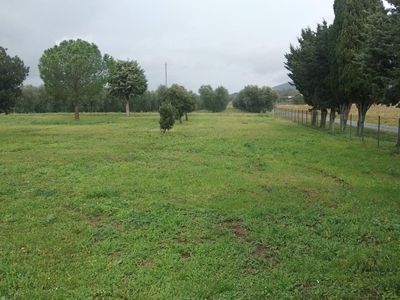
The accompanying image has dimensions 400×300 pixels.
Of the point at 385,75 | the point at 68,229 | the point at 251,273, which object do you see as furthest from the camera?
the point at 385,75

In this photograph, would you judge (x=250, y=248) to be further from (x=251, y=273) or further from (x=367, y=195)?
(x=367, y=195)

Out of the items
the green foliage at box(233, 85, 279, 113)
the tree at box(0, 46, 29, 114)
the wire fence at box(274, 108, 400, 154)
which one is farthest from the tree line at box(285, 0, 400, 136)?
the green foliage at box(233, 85, 279, 113)

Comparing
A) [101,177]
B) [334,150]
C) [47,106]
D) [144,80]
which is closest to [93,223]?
[101,177]

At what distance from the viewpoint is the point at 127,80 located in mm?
42156

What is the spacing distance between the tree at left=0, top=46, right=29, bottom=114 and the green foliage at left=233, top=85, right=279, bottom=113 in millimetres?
49767

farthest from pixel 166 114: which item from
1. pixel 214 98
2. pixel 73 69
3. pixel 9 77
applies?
pixel 214 98

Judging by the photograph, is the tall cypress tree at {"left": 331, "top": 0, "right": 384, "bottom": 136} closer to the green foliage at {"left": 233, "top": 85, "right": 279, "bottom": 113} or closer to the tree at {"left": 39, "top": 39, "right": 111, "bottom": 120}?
the tree at {"left": 39, "top": 39, "right": 111, "bottom": 120}

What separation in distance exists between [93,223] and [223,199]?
256cm

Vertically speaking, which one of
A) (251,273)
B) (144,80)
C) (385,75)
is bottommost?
(251,273)

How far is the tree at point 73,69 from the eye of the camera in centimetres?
3325

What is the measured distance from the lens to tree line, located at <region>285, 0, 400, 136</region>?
1158cm

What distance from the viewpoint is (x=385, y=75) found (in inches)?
481

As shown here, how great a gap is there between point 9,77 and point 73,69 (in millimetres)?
13924

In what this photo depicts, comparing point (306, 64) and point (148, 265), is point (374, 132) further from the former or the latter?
point (148, 265)
